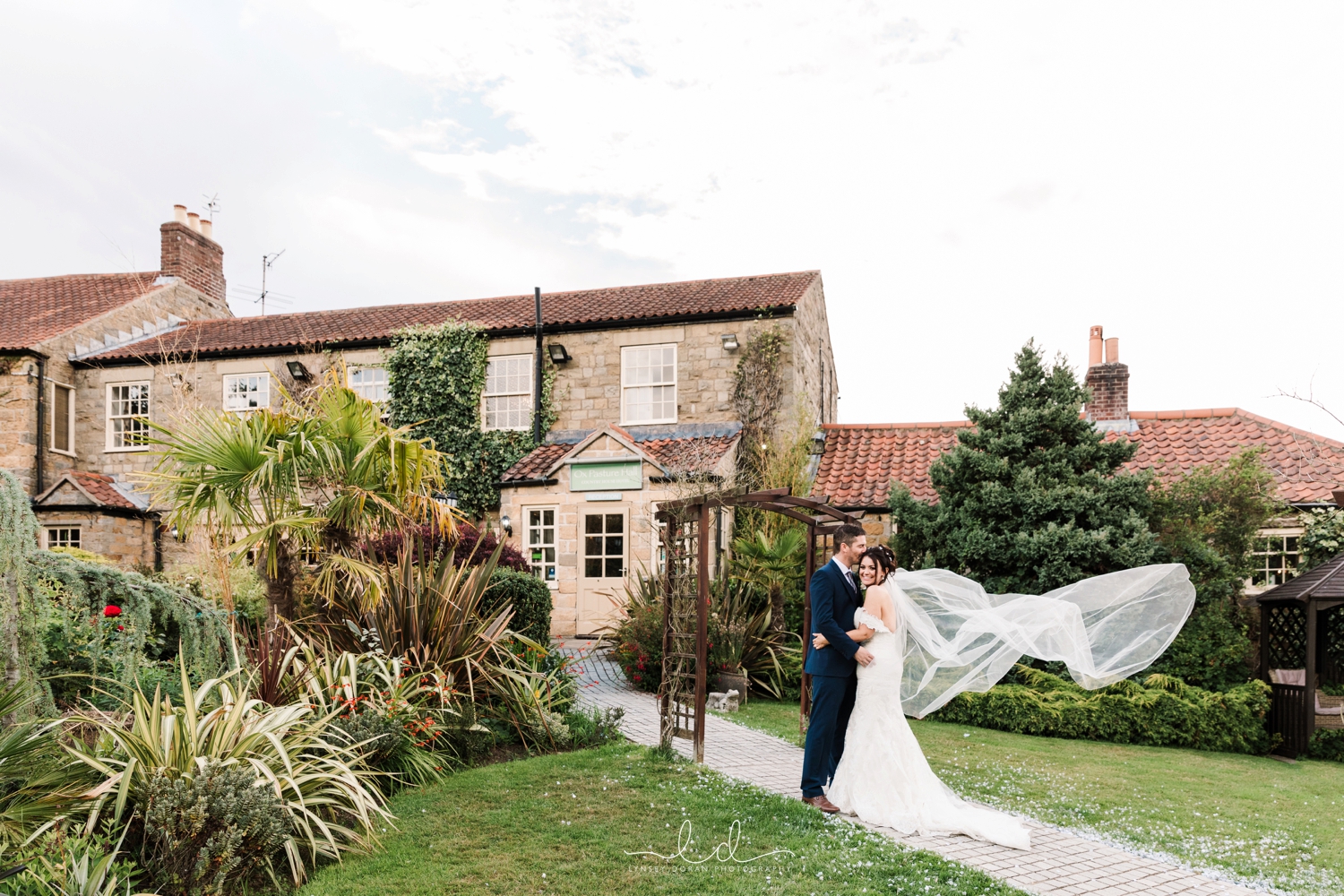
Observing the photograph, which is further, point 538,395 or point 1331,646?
point 538,395

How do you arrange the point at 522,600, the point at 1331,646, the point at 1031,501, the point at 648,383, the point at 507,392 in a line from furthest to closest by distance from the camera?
the point at 507,392 < the point at 648,383 < the point at 1031,501 < the point at 1331,646 < the point at 522,600

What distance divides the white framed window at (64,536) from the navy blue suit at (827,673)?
18.1 meters

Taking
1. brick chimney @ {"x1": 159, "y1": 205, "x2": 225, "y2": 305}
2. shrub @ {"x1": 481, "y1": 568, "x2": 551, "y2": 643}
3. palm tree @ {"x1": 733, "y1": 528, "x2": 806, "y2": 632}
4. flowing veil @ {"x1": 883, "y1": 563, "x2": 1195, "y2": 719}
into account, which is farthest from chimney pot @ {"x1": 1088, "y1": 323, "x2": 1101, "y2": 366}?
brick chimney @ {"x1": 159, "y1": 205, "x2": 225, "y2": 305}

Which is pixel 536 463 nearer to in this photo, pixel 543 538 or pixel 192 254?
pixel 543 538

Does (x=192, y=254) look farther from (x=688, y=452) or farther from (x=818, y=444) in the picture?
(x=818, y=444)

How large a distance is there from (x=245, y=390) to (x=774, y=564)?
556 inches

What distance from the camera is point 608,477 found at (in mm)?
15227

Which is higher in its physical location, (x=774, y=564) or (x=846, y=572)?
(x=846, y=572)

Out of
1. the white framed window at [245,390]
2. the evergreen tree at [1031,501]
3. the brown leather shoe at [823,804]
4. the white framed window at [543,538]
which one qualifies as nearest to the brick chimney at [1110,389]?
the evergreen tree at [1031,501]

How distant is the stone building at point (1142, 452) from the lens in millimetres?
13555

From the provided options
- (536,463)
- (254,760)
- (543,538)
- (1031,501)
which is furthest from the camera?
(536,463)

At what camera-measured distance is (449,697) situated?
7.52 m

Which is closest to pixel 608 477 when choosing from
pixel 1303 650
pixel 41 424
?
pixel 1303 650

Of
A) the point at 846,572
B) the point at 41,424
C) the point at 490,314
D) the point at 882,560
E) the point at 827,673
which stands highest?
the point at 490,314
